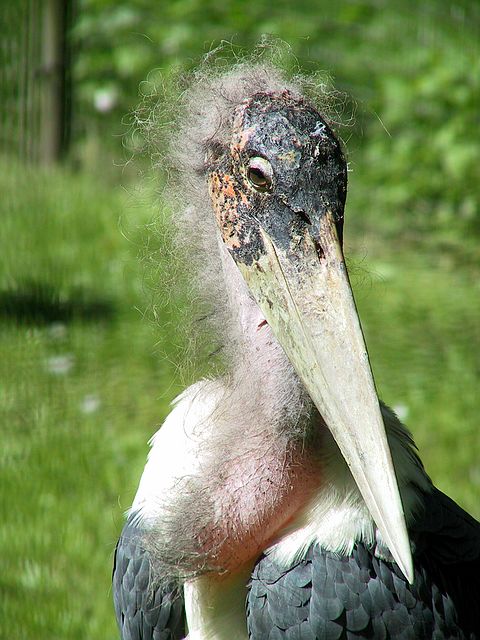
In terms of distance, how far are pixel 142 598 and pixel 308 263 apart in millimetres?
857

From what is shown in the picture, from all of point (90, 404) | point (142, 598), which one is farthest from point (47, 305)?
point (142, 598)

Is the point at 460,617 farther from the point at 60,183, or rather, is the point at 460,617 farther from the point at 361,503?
the point at 60,183

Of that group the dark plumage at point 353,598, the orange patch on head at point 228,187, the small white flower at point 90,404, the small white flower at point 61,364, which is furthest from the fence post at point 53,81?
the dark plumage at point 353,598

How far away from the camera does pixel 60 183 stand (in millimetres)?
5902

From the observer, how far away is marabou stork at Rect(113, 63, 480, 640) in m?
1.94

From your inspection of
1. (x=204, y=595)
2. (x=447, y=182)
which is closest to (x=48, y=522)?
(x=204, y=595)

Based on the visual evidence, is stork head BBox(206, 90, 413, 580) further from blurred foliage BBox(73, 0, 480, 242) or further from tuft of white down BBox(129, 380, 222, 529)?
blurred foliage BBox(73, 0, 480, 242)

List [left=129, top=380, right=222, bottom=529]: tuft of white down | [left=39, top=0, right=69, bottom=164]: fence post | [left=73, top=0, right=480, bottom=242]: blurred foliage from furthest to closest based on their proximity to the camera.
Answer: [left=73, top=0, right=480, bottom=242]: blurred foliage < [left=39, top=0, right=69, bottom=164]: fence post < [left=129, top=380, right=222, bottom=529]: tuft of white down

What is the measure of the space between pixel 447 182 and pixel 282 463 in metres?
4.29

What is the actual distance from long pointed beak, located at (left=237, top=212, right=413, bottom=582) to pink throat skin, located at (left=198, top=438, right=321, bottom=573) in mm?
188

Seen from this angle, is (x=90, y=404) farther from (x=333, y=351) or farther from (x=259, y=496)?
(x=333, y=351)

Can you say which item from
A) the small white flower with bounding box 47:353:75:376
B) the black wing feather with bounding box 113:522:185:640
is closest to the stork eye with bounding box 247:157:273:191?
the black wing feather with bounding box 113:522:185:640

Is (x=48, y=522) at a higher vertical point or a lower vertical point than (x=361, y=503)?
lower

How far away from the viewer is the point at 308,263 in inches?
76.7
